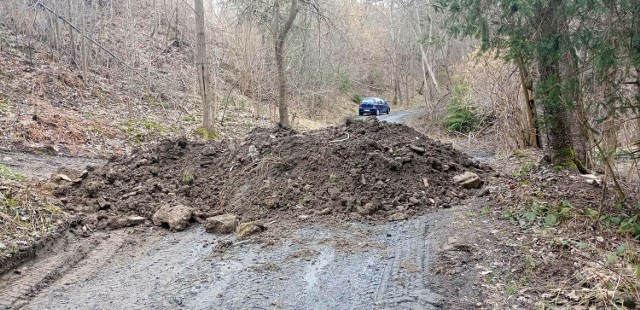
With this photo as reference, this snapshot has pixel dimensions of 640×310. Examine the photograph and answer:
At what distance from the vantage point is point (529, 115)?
1083 centimetres

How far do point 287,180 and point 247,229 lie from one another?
158cm

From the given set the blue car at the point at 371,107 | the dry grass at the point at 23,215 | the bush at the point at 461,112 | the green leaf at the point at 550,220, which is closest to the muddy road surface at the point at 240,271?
the dry grass at the point at 23,215

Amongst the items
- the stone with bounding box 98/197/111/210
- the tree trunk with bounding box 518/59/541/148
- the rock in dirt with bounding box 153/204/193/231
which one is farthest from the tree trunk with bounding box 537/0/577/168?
the stone with bounding box 98/197/111/210

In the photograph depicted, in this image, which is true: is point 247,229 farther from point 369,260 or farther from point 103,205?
point 103,205

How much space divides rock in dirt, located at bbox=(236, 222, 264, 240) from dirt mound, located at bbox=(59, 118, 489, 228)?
0.54 meters

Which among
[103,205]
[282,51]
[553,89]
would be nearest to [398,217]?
[553,89]

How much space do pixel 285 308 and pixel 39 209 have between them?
3.81 meters

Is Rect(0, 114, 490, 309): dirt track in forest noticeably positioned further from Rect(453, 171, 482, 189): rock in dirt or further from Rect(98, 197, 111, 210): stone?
Rect(453, 171, 482, 189): rock in dirt

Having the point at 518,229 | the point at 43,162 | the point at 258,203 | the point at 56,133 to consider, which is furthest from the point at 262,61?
the point at 518,229

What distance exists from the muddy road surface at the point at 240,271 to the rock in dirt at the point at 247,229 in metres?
0.17

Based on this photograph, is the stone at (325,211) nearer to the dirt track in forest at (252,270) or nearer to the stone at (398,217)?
the dirt track in forest at (252,270)

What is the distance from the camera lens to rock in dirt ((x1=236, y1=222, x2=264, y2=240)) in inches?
232

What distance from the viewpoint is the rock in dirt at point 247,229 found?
5.89m

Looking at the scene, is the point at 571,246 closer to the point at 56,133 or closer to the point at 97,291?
the point at 97,291
